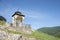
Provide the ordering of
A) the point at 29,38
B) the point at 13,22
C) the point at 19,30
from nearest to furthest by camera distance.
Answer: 1. the point at 29,38
2. the point at 19,30
3. the point at 13,22

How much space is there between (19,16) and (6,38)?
60.4ft

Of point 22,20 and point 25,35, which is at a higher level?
point 22,20

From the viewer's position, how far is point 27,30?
70812 mm

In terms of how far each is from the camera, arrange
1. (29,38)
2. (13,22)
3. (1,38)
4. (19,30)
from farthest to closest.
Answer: (13,22)
(19,30)
(29,38)
(1,38)

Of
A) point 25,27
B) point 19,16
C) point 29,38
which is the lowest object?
point 29,38

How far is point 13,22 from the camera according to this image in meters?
75.1

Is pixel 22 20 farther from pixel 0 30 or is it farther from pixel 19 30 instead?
pixel 0 30

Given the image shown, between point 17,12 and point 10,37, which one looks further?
point 17,12

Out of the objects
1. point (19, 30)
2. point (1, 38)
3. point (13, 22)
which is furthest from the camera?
point (13, 22)

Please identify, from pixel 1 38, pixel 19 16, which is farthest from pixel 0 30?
pixel 19 16

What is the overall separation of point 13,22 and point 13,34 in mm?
14086

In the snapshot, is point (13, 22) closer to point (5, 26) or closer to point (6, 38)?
point (5, 26)

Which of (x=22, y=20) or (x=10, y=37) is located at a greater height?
(x=22, y=20)

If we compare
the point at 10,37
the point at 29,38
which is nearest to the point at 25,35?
the point at 29,38
